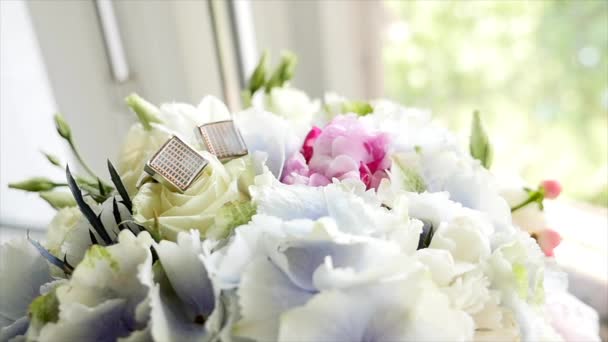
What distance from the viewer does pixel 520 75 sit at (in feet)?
2.61

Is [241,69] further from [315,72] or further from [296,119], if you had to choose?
[296,119]

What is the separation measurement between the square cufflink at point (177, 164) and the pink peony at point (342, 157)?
75 millimetres

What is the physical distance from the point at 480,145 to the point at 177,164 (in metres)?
0.28

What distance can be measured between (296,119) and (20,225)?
1.00 feet

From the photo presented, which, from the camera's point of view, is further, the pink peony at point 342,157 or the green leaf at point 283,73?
the green leaf at point 283,73

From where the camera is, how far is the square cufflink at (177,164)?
1.24ft

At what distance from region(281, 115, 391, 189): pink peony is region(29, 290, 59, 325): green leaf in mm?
180

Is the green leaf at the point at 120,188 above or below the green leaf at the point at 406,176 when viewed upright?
above

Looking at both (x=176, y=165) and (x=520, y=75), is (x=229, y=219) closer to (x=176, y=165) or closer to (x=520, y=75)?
(x=176, y=165)

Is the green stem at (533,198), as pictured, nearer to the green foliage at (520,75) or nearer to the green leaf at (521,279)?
the green leaf at (521,279)

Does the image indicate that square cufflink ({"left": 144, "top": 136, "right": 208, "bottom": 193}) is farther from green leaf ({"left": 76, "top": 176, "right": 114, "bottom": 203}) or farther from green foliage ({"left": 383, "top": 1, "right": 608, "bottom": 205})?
green foliage ({"left": 383, "top": 1, "right": 608, "bottom": 205})

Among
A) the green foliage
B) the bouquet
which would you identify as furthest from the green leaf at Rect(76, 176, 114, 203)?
the green foliage

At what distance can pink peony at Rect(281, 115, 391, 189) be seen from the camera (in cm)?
42

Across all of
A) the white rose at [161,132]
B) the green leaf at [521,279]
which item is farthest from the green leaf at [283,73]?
the green leaf at [521,279]
